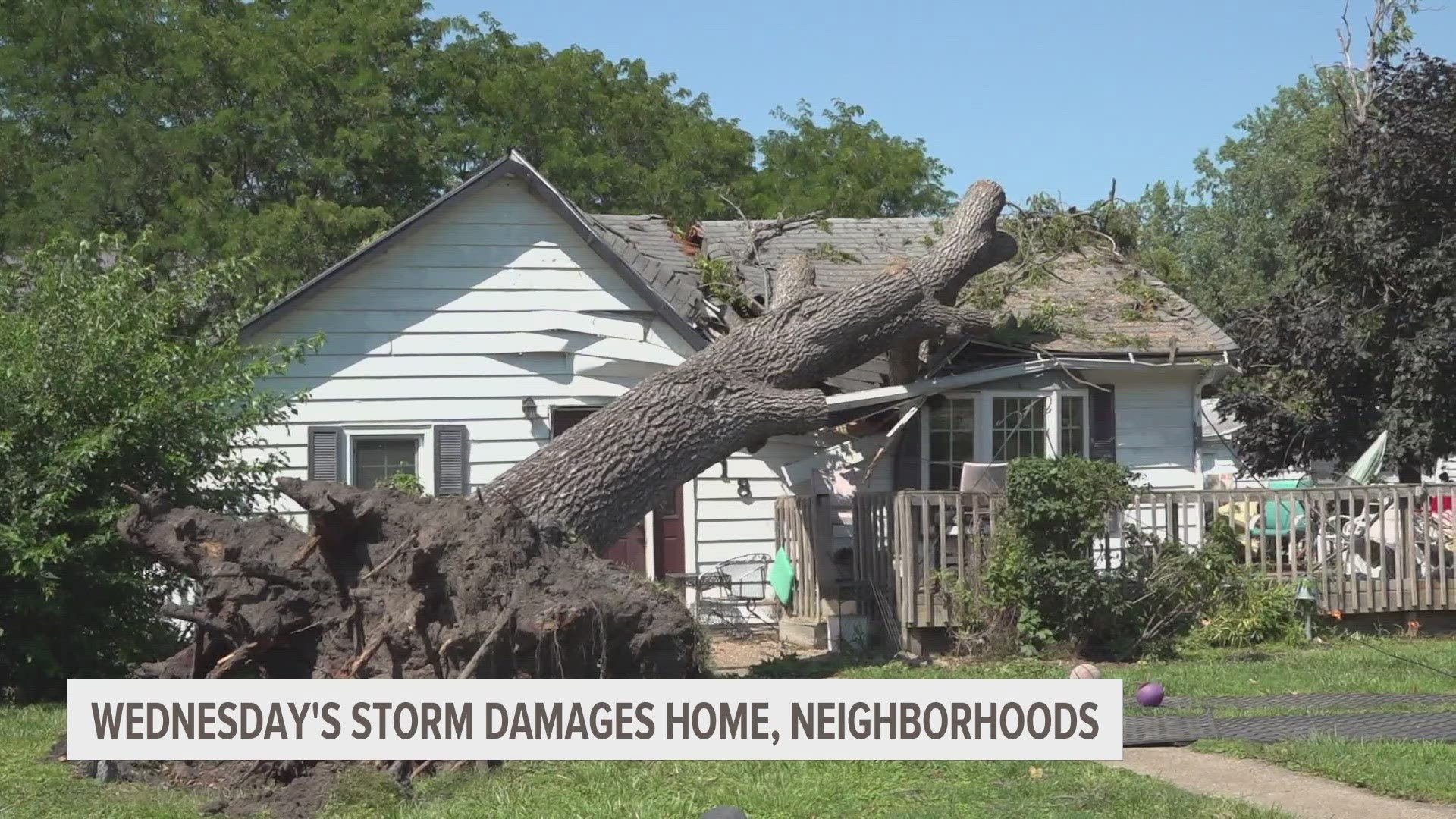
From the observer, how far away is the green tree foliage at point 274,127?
25.6 m

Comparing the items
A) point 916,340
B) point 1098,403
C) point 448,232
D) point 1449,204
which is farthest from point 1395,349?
point 448,232

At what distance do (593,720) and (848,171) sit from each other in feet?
94.3

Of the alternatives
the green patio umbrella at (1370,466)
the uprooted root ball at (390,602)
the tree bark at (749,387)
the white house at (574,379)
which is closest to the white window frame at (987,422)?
the white house at (574,379)

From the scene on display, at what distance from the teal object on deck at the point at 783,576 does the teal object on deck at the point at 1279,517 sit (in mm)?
4222

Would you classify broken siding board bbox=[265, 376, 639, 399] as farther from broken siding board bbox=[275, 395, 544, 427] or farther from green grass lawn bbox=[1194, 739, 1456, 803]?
green grass lawn bbox=[1194, 739, 1456, 803]

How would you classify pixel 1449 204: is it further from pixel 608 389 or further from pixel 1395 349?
pixel 608 389

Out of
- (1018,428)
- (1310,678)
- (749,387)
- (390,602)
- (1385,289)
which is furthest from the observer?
(1385,289)

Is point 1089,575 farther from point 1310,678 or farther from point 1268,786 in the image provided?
point 1268,786

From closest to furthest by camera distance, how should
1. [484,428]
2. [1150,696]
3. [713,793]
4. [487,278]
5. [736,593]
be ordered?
1. [713,793]
2. [1150,696]
3. [484,428]
4. [487,278]
5. [736,593]

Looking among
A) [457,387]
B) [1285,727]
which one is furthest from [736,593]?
[1285,727]

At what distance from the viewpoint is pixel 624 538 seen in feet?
48.5

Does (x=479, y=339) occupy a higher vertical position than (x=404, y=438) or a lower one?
higher

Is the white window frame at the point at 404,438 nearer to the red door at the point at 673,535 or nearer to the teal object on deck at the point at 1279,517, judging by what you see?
the red door at the point at 673,535

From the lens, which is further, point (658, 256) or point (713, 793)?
point (658, 256)
